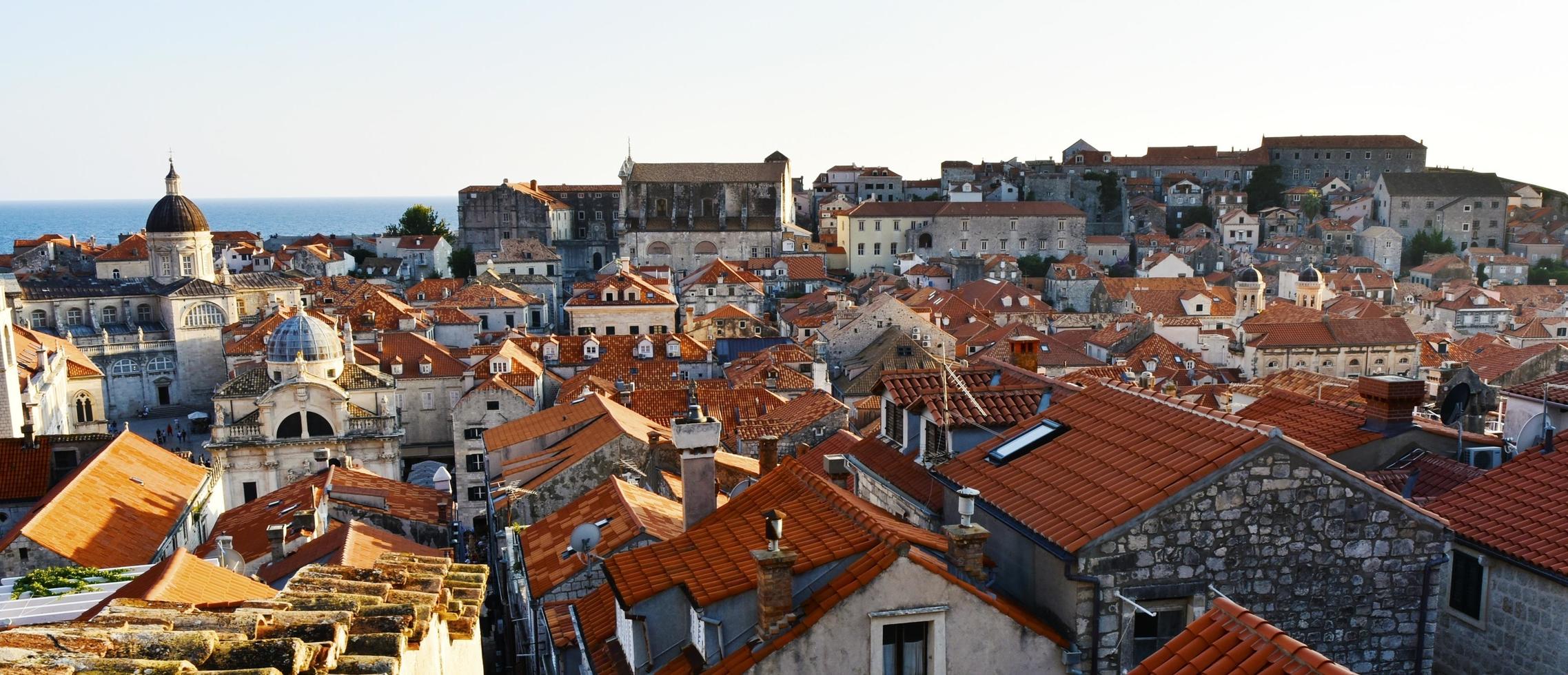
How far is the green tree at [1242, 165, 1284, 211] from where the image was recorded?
106688 mm

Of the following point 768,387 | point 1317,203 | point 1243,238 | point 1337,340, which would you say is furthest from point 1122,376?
point 1317,203

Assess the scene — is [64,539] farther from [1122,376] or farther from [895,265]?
[895,265]

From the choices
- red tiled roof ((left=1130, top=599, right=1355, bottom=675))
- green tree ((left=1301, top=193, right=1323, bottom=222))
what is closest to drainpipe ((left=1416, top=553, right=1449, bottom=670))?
red tiled roof ((left=1130, top=599, right=1355, bottom=675))

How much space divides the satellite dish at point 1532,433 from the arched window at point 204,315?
57632 millimetres

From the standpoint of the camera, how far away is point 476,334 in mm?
54188

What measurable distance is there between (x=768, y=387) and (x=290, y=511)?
1774 centimetres

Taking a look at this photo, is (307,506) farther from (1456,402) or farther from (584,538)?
(1456,402)

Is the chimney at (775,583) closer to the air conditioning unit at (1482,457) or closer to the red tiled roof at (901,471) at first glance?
the red tiled roof at (901,471)

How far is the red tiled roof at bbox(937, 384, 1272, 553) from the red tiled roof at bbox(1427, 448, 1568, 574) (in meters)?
2.02

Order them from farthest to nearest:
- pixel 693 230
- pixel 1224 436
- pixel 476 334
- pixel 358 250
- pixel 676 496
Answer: pixel 358 250 < pixel 693 230 < pixel 476 334 < pixel 676 496 < pixel 1224 436

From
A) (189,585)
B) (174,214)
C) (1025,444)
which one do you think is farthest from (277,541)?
(174,214)

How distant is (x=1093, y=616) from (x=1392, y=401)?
5301 millimetres

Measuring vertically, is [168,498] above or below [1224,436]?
below

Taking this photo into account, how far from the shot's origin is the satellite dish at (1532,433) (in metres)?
10.7
